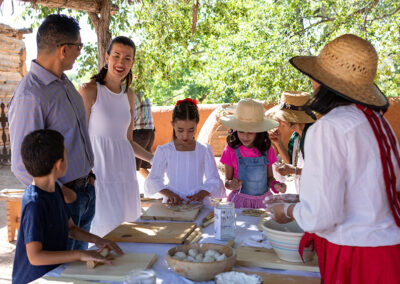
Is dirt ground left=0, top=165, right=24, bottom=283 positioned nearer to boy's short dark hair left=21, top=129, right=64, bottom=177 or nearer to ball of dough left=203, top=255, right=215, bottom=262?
boy's short dark hair left=21, top=129, right=64, bottom=177

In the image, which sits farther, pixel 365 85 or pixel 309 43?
pixel 309 43

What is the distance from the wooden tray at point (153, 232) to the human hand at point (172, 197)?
455 mm

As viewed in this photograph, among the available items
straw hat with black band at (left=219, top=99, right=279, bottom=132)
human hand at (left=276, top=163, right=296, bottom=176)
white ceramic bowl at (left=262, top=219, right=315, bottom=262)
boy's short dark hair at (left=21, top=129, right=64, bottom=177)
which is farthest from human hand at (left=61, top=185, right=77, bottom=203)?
human hand at (left=276, top=163, right=296, bottom=176)

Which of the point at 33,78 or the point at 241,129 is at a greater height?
the point at 33,78

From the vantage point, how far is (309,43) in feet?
27.6

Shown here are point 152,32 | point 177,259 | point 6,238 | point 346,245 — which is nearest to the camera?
point 346,245

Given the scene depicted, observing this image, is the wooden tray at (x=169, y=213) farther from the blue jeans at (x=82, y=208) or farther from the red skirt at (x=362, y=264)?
the red skirt at (x=362, y=264)

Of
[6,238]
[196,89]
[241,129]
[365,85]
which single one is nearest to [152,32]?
[6,238]

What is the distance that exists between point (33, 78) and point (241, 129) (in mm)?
1642

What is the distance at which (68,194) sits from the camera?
7.09 feet

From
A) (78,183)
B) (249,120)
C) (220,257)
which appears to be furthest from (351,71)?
(249,120)

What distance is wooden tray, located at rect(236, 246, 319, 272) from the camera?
164 cm

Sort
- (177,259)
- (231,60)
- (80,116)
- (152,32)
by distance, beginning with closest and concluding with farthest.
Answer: (177,259), (80,116), (152,32), (231,60)

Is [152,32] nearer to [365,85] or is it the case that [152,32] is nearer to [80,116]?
[80,116]
